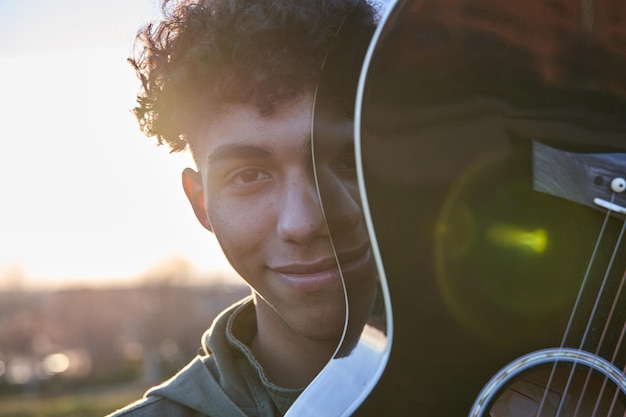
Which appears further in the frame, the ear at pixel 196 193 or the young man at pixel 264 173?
the ear at pixel 196 193

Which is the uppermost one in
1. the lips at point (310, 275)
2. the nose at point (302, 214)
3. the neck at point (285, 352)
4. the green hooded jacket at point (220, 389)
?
the nose at point (302, 214)

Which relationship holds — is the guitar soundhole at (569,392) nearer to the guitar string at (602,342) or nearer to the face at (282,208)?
the guitar string at (602,342)

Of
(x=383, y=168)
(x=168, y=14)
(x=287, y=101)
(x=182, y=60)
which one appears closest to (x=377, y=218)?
(x=383, y=168)

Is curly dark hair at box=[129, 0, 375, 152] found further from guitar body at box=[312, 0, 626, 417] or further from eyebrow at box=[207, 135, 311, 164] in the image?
guitar body at box=[312, 0, 626, 417]

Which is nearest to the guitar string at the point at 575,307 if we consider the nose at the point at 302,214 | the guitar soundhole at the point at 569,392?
the guitar soundhole at the point at 569,392

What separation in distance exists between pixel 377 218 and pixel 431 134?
0.16m

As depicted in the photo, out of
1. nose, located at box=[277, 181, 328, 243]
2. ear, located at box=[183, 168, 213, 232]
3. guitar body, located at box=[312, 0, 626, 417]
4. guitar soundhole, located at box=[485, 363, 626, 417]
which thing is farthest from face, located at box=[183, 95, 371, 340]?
guitar soundhole, located at box=[485, 363, 626, 417]

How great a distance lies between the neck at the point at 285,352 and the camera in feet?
7.25

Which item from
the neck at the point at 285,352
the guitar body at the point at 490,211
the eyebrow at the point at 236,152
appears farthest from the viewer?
the neck at the point at 285,352

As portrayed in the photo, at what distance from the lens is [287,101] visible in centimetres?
196

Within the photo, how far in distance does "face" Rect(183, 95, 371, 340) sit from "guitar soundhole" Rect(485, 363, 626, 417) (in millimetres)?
446

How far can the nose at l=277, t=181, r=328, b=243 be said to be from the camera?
187 cm

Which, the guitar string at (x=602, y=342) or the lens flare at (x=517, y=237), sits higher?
the lens flare at (x=517, y=237)

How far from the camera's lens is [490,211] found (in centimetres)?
144
